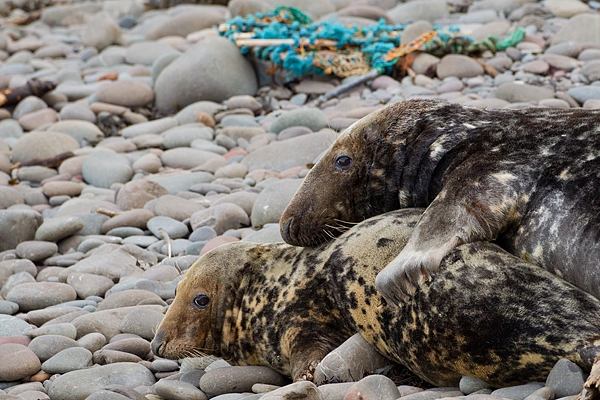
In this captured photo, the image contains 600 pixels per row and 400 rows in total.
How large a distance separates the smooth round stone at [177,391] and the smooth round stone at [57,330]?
3.63 ft

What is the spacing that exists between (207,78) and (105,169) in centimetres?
285

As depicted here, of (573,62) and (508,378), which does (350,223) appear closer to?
(508,378)

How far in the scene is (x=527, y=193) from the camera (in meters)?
3.78

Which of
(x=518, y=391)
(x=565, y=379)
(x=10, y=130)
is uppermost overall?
(x=565, y=379)

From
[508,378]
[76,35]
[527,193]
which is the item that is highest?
[527,193]

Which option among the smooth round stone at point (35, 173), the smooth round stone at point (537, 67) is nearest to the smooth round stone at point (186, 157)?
the smooth round stone at point (35, 173)

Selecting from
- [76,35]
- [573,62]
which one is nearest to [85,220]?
[573,62]

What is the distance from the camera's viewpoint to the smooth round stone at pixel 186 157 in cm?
906

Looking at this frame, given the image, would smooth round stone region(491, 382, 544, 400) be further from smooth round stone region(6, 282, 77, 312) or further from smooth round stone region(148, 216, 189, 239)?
smooth round stone region(148, 216, 189, 239)

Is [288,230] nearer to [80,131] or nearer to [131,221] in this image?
[131,221]

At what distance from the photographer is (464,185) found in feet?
12.5

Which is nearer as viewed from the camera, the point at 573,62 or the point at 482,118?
the point at 482,118

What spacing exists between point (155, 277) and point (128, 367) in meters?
1.48

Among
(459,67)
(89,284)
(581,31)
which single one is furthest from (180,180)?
(581,31)
